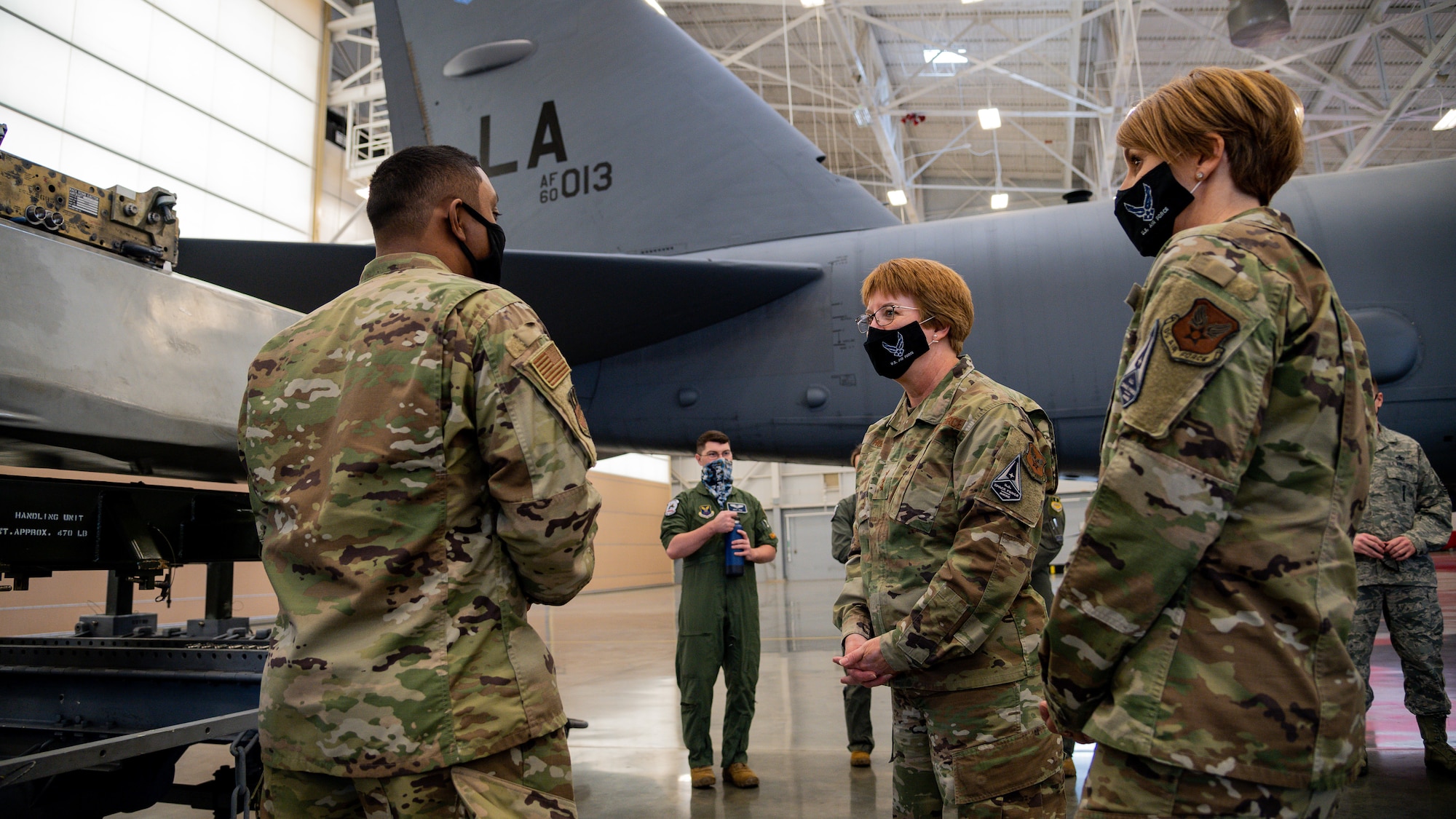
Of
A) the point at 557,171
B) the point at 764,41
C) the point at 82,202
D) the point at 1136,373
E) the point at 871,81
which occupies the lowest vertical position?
the point at 1136,373

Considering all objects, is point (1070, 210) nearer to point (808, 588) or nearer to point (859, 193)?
point (859, 193)

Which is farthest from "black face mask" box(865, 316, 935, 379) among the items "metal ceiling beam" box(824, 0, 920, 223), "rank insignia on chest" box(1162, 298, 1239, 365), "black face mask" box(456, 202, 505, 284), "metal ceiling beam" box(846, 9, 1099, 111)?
"metal ceiling beam" box(824, 0, 920, 223)

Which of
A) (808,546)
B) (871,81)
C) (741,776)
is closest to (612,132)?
(741,776)

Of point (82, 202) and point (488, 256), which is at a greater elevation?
point (82, 202)

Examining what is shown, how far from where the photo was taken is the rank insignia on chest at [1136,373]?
1153 millimetres

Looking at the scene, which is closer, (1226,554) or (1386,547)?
(1226,554)

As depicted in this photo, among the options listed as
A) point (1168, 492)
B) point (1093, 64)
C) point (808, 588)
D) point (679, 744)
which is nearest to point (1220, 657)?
point (1168, 492)

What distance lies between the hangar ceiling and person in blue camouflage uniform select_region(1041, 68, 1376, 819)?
11.3 m

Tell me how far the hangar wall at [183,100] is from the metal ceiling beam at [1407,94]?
18.0 metres

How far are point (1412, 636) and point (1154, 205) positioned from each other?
379cm

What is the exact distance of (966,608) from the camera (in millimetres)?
1763

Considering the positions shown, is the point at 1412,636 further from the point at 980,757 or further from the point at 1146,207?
the point at 1146,207

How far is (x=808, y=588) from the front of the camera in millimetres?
22031

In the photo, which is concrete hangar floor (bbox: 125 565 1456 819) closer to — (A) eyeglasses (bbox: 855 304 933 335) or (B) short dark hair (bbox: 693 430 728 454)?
(B) short dark hair (bbox: 693 430 728 454)
